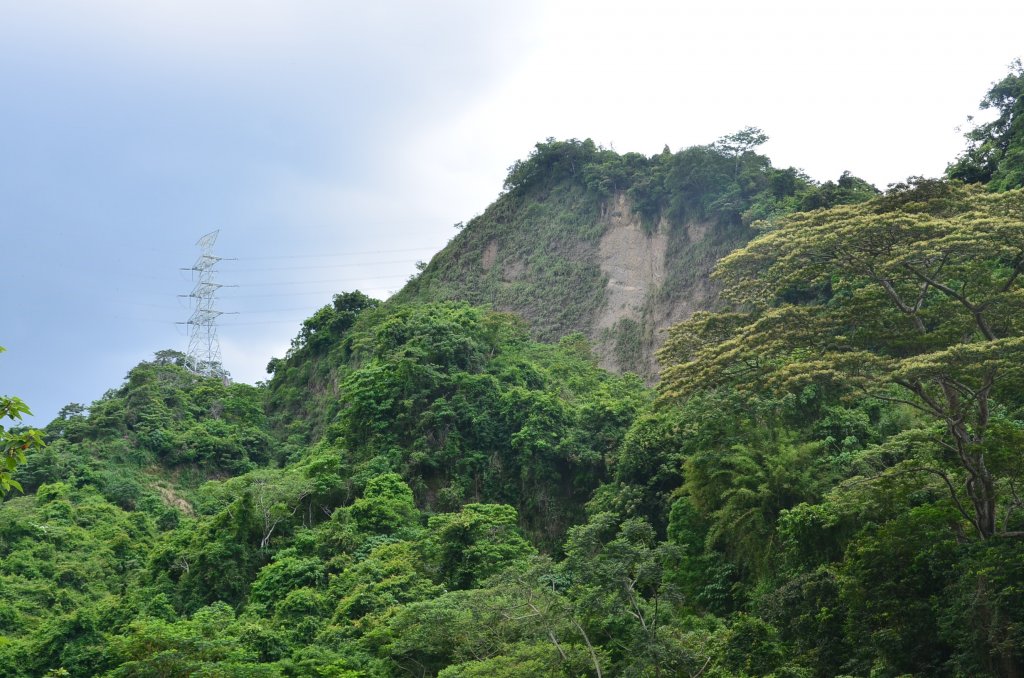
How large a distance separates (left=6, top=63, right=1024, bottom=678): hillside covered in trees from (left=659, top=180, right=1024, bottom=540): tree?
60mm

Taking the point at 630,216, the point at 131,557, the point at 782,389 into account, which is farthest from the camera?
the point at 630,216

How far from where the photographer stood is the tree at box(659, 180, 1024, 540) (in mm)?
16219

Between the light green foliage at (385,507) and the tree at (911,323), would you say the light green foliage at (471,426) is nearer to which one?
the light green foliage at (385,507)

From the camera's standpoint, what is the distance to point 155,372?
4816 centimetres

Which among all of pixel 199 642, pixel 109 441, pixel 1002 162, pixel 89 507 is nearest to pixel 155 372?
pixel 109 441

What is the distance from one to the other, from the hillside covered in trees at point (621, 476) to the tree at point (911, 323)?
60 mm

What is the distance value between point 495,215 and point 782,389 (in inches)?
1632

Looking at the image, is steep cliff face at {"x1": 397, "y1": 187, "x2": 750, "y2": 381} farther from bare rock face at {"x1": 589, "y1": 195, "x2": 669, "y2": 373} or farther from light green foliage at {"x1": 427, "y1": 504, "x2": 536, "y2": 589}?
light green foliage at {"x1": 427, "y1": 504, "x2": 536, "y2": 589}

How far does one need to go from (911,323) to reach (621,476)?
1274cm

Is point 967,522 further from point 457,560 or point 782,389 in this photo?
point 457,560

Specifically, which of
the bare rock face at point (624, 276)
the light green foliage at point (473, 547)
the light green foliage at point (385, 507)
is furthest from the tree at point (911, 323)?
the bare rock face at point (624, 276)

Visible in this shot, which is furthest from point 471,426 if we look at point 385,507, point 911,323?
point 911,323

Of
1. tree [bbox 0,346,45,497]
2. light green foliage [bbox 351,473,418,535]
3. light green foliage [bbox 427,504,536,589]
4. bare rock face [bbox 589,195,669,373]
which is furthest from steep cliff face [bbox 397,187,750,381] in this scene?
tree [bbox 0,346,45,497]

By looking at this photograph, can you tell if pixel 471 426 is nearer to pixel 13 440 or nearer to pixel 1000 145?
pixel 1000 145
